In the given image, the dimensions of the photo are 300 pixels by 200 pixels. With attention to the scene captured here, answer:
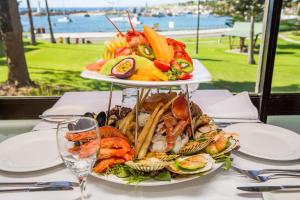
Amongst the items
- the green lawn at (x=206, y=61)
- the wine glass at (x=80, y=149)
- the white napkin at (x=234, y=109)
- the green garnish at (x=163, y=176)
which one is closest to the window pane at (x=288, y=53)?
the green lawn at (x=206, y=61)

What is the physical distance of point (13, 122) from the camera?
2.72 meters

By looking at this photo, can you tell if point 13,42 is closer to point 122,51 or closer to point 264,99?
point 264,99

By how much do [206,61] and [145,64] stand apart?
3.51m

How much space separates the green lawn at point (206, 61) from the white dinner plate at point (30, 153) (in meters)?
2.64

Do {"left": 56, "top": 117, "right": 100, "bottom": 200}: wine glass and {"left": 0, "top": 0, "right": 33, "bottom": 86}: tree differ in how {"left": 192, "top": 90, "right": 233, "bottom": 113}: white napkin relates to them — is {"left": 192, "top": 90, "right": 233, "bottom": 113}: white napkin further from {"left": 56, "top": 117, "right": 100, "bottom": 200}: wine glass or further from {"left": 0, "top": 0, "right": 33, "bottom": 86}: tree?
{"left": 0, "top": 0, "right": 33, "bottom": 86}: tree

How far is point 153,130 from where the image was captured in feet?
2.57

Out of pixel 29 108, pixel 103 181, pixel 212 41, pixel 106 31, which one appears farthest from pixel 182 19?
pixel 103 181

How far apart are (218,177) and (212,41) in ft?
10.9

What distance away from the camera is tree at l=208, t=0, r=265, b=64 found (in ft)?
10.6

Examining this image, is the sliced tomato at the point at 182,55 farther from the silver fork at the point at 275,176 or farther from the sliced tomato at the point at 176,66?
the silver fork at the point at 275,176

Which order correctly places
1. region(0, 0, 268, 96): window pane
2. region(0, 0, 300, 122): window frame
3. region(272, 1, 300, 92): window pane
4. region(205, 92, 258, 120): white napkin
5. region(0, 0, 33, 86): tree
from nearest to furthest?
region(205, 92, 258, 120): white napkin → region(0, 0, 300, 122): window frame → region(0, 0, 33, 86): tree → region(272, 1, 300, 92): window pane → region(0, 0, 268, 96): window pane

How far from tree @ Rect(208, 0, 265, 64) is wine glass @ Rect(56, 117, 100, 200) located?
2.98 metres

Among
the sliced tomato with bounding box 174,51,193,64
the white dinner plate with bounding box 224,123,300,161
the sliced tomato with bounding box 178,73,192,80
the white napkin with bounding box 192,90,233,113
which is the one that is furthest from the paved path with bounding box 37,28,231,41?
the sliced tomato with bounding box 178,73,192,80

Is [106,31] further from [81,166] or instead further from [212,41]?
[81,166]
